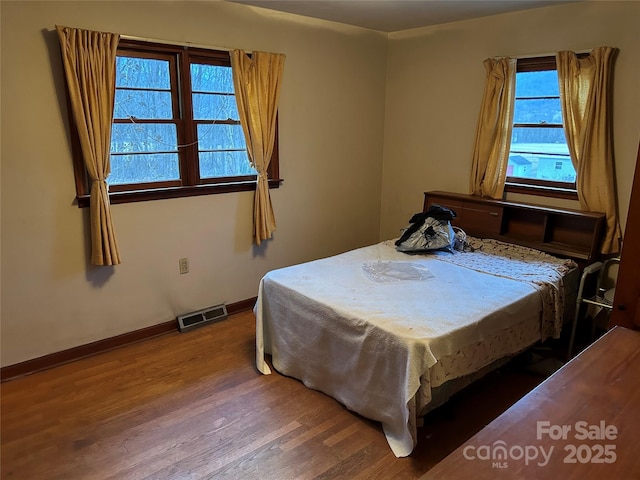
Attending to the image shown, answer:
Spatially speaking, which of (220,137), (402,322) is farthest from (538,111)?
(220,137)

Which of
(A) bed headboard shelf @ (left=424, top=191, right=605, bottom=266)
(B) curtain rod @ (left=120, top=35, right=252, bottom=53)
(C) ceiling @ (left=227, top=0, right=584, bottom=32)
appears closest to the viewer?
(B) curtain rod @ (left=120, top=35, right=252, bottom=53)

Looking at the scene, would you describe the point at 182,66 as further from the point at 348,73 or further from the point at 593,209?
the point at 593,209

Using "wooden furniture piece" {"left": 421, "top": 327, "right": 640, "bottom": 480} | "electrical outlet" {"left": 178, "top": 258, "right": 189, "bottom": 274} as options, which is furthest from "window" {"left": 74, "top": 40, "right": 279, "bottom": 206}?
"wooden furniture piece" {"left": 421, "top": 327, "right": 640, "bottom": 480}

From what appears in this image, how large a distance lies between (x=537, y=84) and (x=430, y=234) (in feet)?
4.59

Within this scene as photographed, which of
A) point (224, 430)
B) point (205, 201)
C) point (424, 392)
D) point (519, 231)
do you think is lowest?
point (224, 430)

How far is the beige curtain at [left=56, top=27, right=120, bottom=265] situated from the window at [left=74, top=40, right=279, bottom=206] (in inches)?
4.5

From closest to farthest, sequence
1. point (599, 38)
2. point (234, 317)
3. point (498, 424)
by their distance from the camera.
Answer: point (498, 424) < point (599, 38) < point (234, 317)

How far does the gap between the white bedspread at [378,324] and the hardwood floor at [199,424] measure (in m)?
0.13

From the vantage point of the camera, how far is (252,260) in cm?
386

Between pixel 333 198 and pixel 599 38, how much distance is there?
2.34 meters

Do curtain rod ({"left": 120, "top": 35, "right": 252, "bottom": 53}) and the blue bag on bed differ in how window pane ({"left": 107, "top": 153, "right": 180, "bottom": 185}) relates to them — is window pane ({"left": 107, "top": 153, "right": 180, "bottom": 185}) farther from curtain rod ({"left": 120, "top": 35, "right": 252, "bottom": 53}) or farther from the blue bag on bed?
the blue bag on bed

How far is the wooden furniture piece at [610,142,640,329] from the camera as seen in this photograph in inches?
46.1

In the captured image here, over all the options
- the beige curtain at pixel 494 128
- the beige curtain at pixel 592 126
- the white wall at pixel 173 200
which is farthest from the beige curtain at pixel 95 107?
the beige curtain at pixel 592 126

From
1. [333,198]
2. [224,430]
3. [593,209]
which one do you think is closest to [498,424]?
[224,430]
